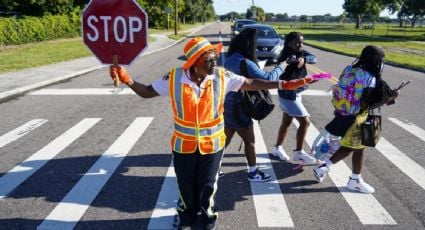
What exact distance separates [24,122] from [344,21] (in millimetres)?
136049

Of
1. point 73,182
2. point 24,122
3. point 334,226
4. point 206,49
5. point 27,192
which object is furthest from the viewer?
point 24,122

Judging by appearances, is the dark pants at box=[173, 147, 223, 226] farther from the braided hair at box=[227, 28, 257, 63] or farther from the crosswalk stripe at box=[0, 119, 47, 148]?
the crosswalk stripe at box=[0, 119, 47, 148]

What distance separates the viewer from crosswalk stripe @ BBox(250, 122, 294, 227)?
13.0 feet

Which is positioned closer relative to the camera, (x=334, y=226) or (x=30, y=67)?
(x=334, y=226)

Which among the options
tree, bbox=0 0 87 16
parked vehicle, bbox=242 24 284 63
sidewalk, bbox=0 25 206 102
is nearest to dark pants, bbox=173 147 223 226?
sidewalk, bbox=0 25 206 102

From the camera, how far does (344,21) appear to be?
5133 inches

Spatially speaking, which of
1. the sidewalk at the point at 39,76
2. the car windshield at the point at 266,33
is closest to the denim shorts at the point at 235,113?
the sidewalk at the point at 39,76

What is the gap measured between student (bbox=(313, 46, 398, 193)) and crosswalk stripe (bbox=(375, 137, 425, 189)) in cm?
88

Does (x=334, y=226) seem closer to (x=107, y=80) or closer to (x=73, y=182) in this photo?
(x=73, y=182)

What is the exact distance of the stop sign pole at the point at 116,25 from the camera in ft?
12.4

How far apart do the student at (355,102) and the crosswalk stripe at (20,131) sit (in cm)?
521

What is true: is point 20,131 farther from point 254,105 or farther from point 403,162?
point 403,162

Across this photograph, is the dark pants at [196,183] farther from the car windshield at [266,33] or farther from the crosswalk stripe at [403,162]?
the car windshield at [266,33]

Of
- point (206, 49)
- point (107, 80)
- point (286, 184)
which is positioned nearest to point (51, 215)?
point (206, 49)
